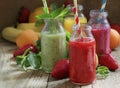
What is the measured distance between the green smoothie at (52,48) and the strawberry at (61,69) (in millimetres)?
42

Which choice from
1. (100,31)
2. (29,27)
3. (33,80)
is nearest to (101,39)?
(100,31)

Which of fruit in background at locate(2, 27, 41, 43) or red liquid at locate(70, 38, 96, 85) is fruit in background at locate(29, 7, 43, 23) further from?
red liquid at locate(70, 38, 96, 85)

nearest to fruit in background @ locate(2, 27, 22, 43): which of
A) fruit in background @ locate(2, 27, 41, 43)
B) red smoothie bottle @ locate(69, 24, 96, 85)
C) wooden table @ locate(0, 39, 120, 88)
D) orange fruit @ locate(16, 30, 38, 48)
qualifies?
fruit in background @ locate(2, 27, 41, 43)

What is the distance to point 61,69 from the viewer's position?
0.88 meters

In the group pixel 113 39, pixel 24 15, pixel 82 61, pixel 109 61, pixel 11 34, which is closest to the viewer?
pixel 82 61

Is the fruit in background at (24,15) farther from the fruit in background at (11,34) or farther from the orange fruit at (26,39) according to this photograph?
the orange fruit at (26,39)

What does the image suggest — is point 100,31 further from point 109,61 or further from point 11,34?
point 11,34

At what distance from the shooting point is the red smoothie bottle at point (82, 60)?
2.75 ft

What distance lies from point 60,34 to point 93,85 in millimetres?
171

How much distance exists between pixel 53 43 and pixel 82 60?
12cm

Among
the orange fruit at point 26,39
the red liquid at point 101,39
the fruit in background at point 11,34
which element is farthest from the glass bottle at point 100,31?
the fruit in background at point 11,34

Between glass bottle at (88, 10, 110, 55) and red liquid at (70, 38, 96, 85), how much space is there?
0.16 meters

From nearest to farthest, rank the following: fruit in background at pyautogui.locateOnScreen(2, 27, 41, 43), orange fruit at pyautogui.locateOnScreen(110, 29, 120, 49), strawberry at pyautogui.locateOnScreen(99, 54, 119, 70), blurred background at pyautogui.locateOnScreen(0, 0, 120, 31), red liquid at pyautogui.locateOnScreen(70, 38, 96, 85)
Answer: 1. red liquid at pyautogui.locateOnScreen(70, 38, 96, 85)
2. strawberry at pyautogui.locateOnScreen(99, 54, 119, 70)
3. orange fruit at pyautogui.locateOnScreen(110, 29, 120, 49)
4. fruit in background at pyautogui.locateOnScreen(2, 27, 41, 43)
5. blurred background at pyautogui.locateOnScreen(0, 0, 120, 31)

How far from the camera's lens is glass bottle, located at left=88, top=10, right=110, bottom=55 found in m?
1.01
